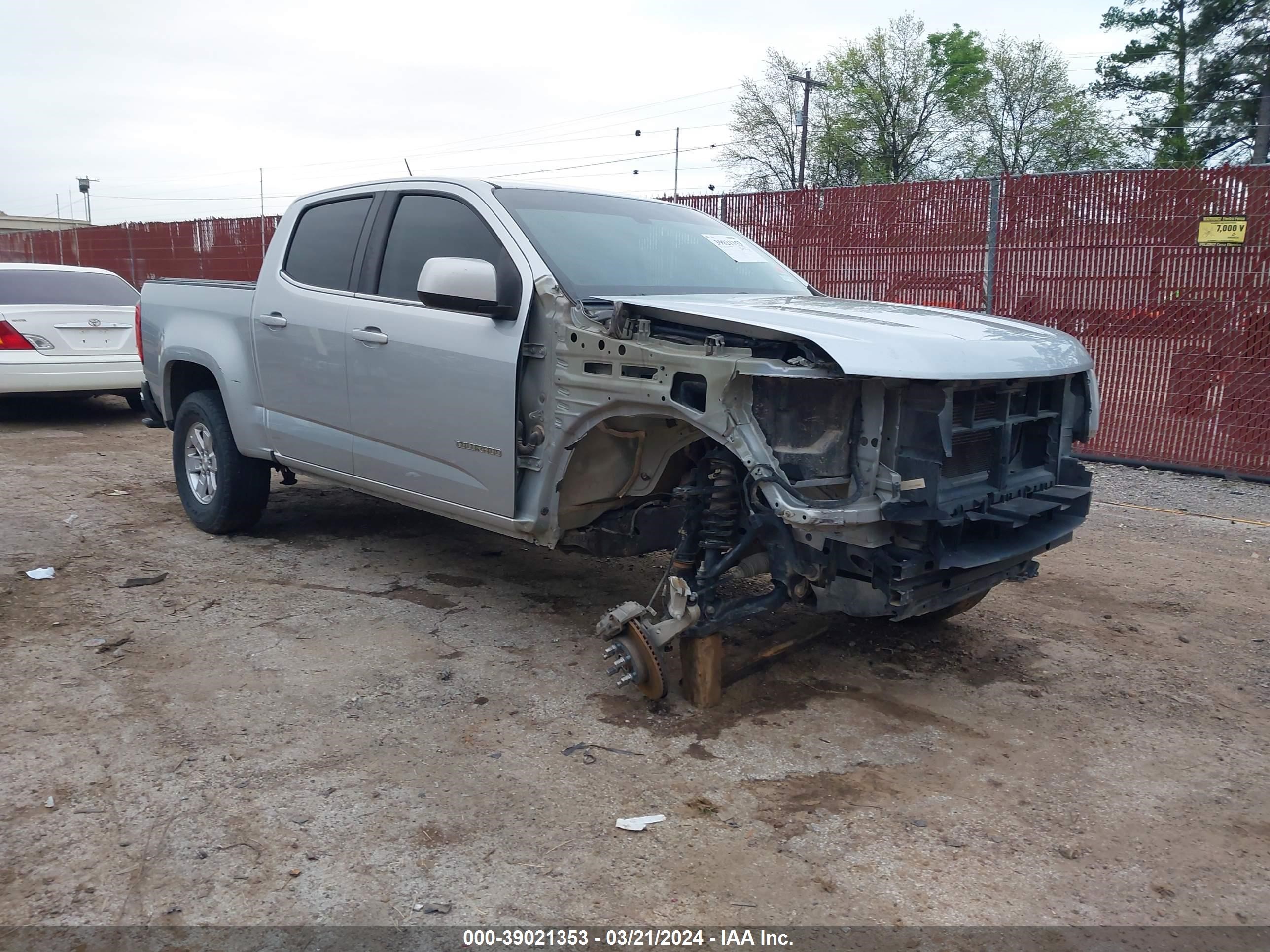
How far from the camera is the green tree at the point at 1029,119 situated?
155 ft

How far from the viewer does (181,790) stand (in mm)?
3275

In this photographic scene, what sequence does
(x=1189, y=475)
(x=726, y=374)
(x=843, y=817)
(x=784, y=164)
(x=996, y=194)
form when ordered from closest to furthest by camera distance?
A: (x=843, y=817) < (x=726, y=374) < (x=1189, y=475) < (x=996, y=194) < (x=784, y=164)

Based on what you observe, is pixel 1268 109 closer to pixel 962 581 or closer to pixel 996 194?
pixel 996 194

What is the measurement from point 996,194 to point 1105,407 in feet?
7.17


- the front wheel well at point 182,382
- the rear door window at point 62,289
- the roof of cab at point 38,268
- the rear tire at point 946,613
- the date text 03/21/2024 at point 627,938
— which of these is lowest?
the date text 03/21/2024 at point 627,938

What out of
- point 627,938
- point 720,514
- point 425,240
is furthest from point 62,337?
point 627,938

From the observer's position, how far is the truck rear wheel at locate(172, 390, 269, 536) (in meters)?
6.03

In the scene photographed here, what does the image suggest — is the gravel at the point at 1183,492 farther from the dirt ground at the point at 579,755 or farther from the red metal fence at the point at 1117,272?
the dirt ground at the point at 579,755

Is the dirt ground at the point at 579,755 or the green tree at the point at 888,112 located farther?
the green tree at the point at 888,112

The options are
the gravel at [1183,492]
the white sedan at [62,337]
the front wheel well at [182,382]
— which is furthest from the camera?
the white sedan at [62,337]

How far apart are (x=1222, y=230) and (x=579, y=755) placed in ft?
24.6

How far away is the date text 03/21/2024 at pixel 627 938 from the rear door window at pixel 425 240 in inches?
111

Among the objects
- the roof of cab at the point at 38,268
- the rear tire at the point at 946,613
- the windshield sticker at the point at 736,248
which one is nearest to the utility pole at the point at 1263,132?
the windshield sticker at the point at 736,248

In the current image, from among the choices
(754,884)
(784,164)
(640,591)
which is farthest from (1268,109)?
(754,884)
